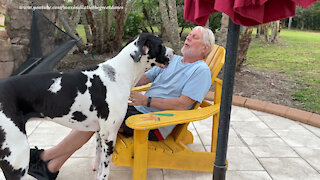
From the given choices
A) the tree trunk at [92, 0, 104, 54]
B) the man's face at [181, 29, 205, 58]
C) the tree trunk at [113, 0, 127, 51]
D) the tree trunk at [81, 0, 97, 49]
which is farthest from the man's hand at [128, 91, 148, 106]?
the tree trunk at [92, 0, 104, 54]

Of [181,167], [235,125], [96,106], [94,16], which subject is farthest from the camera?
[94,16]

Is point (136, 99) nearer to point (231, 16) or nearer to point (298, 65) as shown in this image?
point (231, 16)

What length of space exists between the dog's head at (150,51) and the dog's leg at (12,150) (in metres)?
0.87

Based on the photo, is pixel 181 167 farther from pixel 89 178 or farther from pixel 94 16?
pixel 94 16

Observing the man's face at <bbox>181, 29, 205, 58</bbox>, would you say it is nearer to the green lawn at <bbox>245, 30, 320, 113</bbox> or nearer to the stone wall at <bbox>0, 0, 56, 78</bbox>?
the green lawn at <bbox>245, 30, 320, 113</bbox>

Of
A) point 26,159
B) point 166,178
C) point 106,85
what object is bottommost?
point 166,178

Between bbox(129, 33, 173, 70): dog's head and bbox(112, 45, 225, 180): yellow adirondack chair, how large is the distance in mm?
393

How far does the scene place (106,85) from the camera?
1.93 m

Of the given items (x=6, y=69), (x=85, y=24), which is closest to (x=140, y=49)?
(x=6, y=69)

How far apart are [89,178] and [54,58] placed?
2.71 meters

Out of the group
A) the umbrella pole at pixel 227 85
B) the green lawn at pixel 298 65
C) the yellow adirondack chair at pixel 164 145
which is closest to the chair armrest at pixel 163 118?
the yellow adirondack chair at pixel 164 145

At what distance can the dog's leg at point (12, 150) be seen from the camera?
5.43 feet

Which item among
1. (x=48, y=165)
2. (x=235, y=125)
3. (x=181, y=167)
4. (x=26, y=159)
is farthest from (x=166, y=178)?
(x=235, y=125)

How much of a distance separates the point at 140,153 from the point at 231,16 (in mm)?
1280
